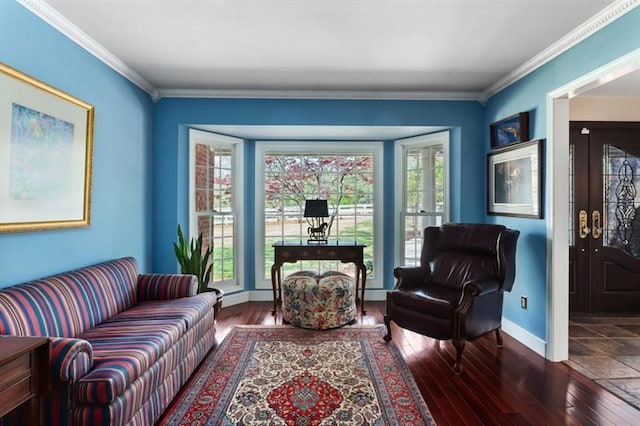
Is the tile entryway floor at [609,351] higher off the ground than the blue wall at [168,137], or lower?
lower

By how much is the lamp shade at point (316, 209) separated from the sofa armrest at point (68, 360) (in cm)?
274

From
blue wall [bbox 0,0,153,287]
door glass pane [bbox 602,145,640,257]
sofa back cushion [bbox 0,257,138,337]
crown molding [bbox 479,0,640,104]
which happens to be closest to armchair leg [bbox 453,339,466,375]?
crown molding [bbox 479,0,640,104]

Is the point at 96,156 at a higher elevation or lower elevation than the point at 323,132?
lower

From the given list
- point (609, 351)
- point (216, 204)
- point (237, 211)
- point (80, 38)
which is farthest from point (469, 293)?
point (80, 38)

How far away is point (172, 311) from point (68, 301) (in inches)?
24.7

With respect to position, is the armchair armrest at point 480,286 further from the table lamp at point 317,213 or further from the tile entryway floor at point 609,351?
the table lamp at point 317,213

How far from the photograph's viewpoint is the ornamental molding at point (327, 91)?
2221 mm

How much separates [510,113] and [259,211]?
313cm

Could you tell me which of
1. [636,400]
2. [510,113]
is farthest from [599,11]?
[636,400]

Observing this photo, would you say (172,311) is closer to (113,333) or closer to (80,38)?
(113,333)

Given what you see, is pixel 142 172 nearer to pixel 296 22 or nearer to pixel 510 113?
pixel 296 22

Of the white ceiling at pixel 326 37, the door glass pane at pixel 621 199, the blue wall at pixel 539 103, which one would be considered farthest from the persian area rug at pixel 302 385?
the door glass pane at pixel 621 199

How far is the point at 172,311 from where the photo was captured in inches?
96.2

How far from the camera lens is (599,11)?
226 centimetres
